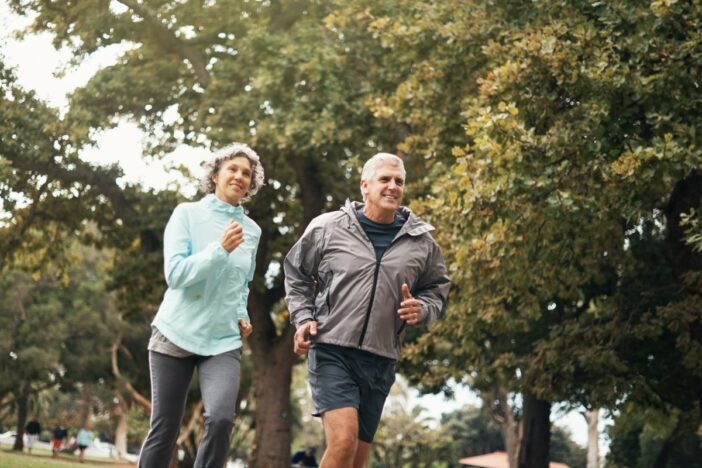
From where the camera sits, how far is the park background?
1254cm

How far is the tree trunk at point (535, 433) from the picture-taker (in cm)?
2267

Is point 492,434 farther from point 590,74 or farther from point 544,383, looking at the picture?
point 590,74

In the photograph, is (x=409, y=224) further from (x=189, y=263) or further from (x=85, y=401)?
(x=85, y=401)

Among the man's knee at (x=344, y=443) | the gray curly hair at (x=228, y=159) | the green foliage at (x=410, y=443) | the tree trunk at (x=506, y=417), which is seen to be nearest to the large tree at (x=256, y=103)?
the gray curly hair at (x=228, y=159)

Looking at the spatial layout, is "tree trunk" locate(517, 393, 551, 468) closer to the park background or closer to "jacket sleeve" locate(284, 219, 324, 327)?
the park background

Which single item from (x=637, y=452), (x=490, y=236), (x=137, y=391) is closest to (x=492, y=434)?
(x=137, y=391)

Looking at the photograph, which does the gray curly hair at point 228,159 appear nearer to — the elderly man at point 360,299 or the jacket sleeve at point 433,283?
the elderly man at point 360,299

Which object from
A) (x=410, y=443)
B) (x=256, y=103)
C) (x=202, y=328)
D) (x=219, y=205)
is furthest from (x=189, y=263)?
(x=410, y=443)

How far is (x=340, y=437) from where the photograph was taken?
4.90m

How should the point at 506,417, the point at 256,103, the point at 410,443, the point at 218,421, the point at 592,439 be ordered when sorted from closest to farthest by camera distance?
the point at 218,421 < the point at 256,103 < the point at 506,417 < the point at 592,439 < the point at 410,443

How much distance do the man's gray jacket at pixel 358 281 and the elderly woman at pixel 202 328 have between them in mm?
371

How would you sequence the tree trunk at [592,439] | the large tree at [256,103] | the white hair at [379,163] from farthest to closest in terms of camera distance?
the tree trunk at [592,439] < the large tree at [256,103] < the white hair at [379,163]

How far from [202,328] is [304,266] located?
62cm

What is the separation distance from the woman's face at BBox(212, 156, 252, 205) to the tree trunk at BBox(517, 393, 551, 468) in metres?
17.9
